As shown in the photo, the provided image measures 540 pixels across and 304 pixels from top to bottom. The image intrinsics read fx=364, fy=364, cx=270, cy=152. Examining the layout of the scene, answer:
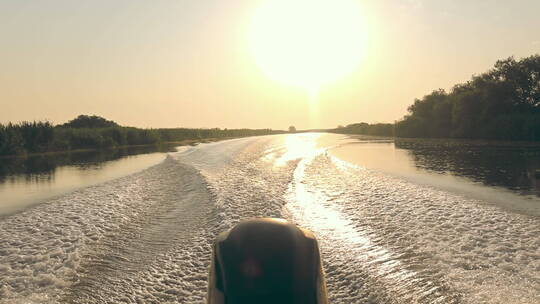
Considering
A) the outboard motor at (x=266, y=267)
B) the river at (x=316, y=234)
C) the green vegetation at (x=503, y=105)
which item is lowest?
the river at (x=316, y=234)

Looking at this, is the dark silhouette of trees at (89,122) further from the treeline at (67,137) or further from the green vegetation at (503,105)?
the green vegetation at (503,105)

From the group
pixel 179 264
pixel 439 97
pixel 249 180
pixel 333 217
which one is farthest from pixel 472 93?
pixel 179 264

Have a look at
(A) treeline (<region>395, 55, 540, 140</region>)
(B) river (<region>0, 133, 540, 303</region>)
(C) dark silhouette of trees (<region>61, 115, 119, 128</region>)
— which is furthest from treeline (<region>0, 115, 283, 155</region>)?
(A) treeline (<region>395, 55, 540, 140</region>)

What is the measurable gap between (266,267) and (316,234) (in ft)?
13.6

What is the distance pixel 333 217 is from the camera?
731cm

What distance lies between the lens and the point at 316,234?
20.5ft

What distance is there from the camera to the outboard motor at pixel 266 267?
218 centimetres

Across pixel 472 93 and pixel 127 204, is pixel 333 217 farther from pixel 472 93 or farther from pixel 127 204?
pixel 472 93

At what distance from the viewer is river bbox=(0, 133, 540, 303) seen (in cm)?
415

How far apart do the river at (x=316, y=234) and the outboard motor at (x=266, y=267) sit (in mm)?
1896

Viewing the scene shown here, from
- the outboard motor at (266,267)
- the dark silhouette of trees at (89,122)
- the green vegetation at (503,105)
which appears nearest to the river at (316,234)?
the outboard motor at (266,267)

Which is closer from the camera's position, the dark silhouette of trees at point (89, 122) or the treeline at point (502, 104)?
the treeline at point (502, 104)

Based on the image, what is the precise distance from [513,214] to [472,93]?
1474 inches

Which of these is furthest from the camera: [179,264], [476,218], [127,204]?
[127,204]
